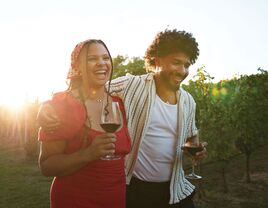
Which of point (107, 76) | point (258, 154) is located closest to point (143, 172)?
point (107, 76)

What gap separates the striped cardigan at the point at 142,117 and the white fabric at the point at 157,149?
64 millimetres

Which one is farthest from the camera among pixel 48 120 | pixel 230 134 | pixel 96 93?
pixel 230 134

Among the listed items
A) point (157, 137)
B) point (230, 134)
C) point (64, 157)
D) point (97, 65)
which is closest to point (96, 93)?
point (97, 65)

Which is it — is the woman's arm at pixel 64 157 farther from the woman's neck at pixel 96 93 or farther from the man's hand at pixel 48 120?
the woman's neck at pixel 96 93

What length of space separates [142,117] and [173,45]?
99 cm

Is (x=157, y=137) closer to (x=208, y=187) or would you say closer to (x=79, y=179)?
(x=79, y=179)

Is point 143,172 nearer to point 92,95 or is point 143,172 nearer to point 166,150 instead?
point 166,150

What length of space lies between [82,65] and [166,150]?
140 centimetres

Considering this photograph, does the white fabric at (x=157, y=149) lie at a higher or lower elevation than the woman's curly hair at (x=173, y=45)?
lower

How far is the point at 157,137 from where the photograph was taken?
13.0 feet

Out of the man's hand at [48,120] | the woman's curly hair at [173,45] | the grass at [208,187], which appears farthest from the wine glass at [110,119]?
the grass at [208,187]

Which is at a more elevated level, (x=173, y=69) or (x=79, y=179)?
(x=173, y=69)

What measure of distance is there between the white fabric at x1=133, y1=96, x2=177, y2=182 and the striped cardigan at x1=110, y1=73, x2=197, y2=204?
2.5 inches

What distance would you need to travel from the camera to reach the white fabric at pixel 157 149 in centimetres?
394
